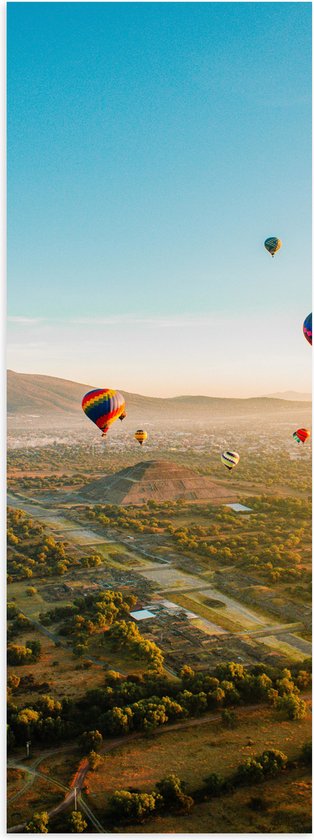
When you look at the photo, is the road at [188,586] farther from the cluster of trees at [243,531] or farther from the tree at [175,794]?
the tree at [175,794]

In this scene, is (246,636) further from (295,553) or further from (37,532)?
(37,532)

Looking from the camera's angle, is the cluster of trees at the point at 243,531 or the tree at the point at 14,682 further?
the cluster of trees at the point at 243,531

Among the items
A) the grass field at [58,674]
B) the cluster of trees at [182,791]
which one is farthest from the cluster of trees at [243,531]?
the cluster of trees at [182,791]

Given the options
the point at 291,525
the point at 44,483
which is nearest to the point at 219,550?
the point at 291,525

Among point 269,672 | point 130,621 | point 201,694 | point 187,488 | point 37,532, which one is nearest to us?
point 201,694

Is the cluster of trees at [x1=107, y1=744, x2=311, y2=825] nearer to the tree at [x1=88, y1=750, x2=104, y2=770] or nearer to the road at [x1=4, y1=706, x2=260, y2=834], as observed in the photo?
the road at [x1=4, y1=706, x2=260, y2=834]

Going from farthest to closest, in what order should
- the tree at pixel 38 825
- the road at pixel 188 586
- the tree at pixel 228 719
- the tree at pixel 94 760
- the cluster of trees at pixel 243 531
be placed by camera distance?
the cluster of trees at pixel 243 531 → the road at pixel 188 586 → the tree at pixel 228 719 → the tree at pixel 94 760 → the tree at pixel 38 825

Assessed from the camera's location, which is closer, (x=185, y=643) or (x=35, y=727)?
(x=35, y=727)
